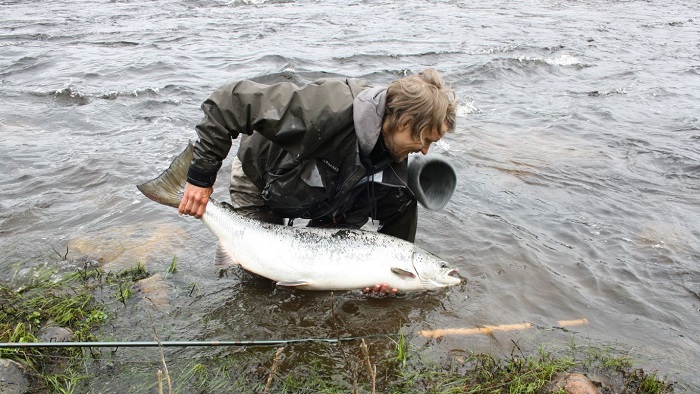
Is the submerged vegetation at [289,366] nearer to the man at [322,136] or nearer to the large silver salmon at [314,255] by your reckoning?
the large silver salmon at [314,255]

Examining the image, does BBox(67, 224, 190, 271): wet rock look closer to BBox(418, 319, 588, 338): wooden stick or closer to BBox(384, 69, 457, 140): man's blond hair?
BBox(418, 319, 588, 338): wooden stick

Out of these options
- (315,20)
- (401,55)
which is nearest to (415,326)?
(401,55)

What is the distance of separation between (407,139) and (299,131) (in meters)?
0.76

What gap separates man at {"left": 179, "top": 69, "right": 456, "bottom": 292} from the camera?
3.92 metres

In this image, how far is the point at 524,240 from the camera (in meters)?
6.10

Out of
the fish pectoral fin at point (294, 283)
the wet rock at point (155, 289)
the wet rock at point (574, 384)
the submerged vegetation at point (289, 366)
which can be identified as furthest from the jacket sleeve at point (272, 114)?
the wet rock at point (574, 384)

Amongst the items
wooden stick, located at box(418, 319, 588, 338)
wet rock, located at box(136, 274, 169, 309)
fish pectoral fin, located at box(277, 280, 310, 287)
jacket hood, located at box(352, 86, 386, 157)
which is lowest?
wooden stick, located at box(418, 319, 588, 338)

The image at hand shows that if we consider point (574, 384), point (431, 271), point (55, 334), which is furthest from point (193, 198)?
point (574, 384)

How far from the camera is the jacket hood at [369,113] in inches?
154

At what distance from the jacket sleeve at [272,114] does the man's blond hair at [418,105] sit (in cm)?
31

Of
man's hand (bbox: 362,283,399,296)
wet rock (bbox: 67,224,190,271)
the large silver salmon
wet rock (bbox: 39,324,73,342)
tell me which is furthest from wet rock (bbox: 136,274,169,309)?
man's hand (bbox: 362,283,399,296)

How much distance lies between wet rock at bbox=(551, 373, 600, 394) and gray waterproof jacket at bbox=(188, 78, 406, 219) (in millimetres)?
1948

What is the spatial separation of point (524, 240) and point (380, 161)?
8.20ft

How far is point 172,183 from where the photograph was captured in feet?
14.2
